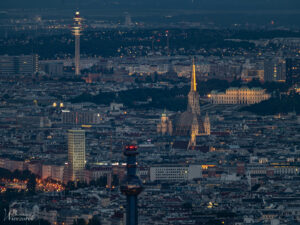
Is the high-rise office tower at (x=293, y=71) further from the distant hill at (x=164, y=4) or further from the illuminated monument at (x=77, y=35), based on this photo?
the distant hill at (x=164, y=4)

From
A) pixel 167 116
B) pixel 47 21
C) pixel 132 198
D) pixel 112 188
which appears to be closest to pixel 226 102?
pixel 167 116

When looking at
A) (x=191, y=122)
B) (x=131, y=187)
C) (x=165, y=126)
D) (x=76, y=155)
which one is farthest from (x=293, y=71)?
(x=131, y=187)

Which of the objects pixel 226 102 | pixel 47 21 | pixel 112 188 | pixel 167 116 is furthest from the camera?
pixel 47 21

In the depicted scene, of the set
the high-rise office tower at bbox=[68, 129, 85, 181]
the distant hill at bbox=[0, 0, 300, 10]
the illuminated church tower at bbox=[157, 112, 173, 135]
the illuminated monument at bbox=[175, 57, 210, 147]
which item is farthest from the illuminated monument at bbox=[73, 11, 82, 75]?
the high-rise office tower at bbox=[68, 129, 85, 181]

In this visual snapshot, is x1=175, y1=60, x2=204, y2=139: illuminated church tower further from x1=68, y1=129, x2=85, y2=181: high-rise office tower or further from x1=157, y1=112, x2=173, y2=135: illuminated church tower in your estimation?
x1=68, y1=129, x2=85, y2=181: high-rise office tower

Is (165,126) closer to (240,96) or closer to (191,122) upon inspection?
(191,122)

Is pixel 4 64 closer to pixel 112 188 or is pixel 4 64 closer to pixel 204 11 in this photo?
pixel 204 11

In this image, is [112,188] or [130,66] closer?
[112,188]
